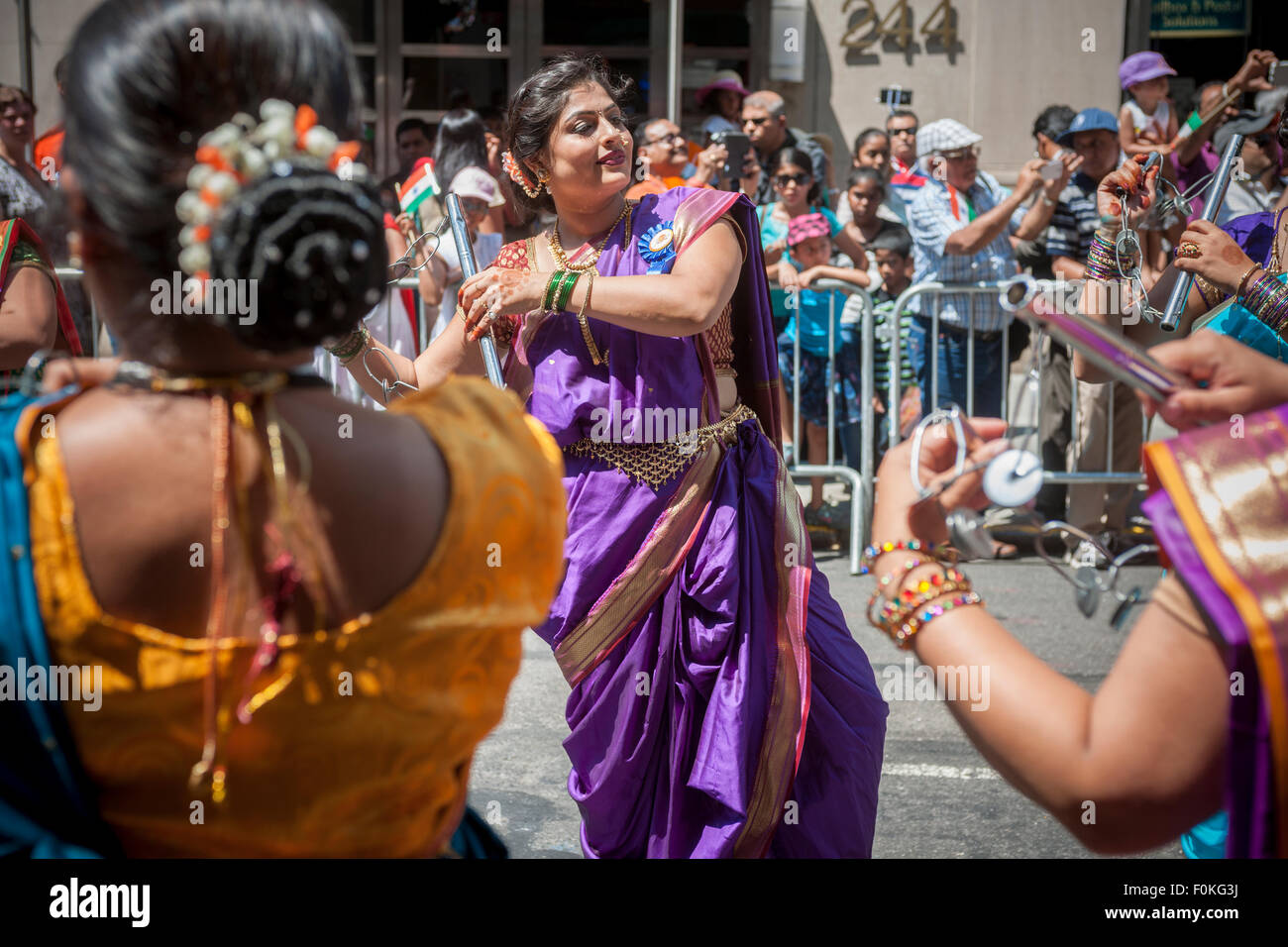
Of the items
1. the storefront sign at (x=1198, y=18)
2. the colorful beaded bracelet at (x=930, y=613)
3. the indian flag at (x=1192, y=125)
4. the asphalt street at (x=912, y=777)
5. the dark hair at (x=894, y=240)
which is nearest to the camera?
the colorful beaded bracelet at (x=930, y=613)

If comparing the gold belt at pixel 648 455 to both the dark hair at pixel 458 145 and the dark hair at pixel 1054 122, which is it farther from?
the dark hair at pixel 1054 122

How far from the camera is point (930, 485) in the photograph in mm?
1471

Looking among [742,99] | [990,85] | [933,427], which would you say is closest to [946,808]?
[933,427]

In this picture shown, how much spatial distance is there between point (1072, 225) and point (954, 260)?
644 millimetres

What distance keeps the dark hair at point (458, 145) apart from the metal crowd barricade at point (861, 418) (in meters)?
1.84

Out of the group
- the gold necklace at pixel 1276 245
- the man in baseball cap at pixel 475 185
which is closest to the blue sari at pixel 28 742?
the gold necklace at pixel 1276 245

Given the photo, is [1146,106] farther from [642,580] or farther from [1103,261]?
[642,580]

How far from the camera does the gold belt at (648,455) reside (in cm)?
293

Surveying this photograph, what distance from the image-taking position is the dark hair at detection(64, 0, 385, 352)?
3.86 ft

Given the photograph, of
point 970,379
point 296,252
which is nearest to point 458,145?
point 970,379

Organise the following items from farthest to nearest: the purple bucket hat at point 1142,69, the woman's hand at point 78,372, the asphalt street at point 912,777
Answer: the purple bucket hat at point 1142,69 < the asphalt street at point 912,777 < the woman's hand at point 78,372

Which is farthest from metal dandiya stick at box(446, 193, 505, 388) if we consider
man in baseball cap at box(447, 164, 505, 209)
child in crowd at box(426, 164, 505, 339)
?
man in baseball cap at box(447, 164, 505, 209)

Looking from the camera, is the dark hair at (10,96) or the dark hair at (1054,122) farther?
the dark hair at (1054,122)
